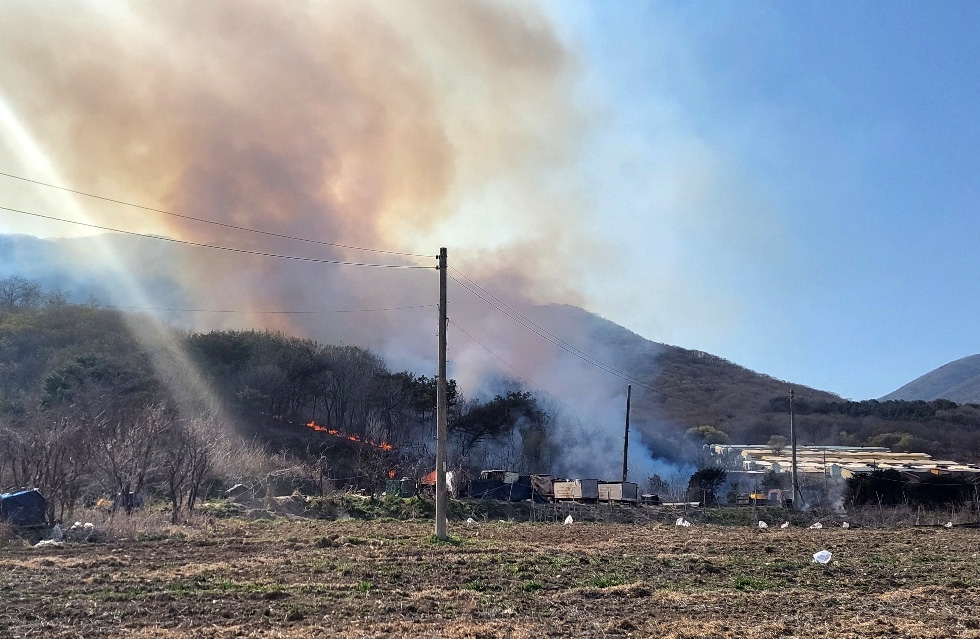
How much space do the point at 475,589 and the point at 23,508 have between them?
16585mm

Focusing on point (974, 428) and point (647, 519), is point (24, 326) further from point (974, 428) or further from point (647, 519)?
point (974, 428)

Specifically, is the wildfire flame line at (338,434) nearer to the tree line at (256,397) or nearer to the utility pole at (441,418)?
the tree line at (256,397)

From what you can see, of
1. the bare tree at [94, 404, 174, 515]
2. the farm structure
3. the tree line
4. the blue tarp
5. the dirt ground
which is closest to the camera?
the dirt ground

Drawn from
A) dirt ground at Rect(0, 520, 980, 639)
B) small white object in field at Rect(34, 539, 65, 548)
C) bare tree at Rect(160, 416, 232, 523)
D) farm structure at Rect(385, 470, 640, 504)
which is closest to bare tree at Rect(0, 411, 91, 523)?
bare tree at Rect(160, 416, 232, 523)

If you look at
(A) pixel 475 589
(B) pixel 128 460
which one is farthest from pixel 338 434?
(A) pixel 475 589

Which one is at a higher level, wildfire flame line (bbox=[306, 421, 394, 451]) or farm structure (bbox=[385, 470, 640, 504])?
wildfire flame line (bbox=[306, 421, 394, 451])

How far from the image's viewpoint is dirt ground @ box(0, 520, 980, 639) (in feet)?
32.2

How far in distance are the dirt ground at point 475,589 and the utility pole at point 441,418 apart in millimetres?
711

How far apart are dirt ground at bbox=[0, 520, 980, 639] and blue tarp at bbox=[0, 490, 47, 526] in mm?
4872

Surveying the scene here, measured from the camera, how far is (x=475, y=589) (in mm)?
12938

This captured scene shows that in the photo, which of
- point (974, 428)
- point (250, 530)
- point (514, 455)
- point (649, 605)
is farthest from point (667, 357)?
point (649, 605)

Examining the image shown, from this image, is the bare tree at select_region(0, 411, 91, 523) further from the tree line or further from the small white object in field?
the tree line

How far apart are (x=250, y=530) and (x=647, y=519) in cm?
1957

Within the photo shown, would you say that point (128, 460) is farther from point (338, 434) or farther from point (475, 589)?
point (338, 434)
